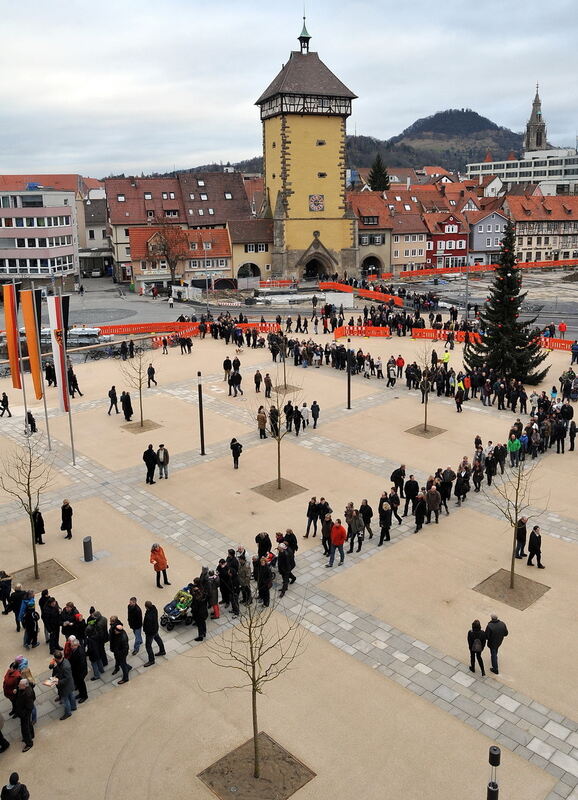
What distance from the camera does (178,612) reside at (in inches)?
574

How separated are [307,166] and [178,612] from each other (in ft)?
205

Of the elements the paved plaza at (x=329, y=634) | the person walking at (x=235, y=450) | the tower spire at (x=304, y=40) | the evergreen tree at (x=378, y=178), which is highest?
the tower spire at (x=304, y=40)

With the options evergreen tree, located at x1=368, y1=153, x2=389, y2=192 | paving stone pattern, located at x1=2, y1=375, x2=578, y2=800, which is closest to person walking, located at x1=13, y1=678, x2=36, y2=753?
paving stone pattern, located at x1=2, y1=375, x2=578, y2=800

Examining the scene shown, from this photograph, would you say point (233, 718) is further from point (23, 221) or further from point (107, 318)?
point (23, 221)

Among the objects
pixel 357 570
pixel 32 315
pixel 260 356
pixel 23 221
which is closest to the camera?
pixel 357 570

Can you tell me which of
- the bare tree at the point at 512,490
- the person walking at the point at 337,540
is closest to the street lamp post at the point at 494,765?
the person walking at the point at 337,540

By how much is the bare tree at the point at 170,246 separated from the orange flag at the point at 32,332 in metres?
46.0

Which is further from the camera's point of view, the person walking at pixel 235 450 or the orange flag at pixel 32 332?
the orange flag at pixel 32 332

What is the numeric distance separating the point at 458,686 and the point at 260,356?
30181mm

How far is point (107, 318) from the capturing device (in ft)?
186

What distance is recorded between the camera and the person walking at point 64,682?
38.8 ft

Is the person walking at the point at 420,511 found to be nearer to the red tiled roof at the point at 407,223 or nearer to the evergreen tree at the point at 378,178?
the red tiled roof at the point at 407,223

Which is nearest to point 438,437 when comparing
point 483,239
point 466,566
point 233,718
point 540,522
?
point 540,522

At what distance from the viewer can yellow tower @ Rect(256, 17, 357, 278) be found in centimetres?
6956
